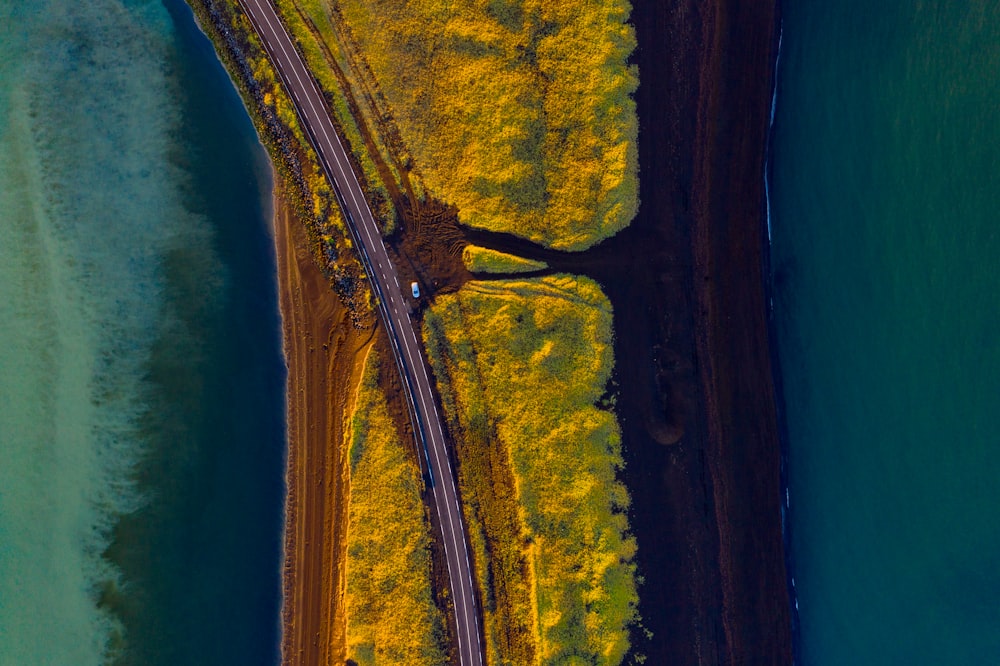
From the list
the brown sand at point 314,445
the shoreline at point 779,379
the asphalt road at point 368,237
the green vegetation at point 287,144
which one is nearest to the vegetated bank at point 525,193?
the asphalt road at point 368,237

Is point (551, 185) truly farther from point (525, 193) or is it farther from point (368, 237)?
point (368, 237)

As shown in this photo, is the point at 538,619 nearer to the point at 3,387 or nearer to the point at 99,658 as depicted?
the point at 99,658

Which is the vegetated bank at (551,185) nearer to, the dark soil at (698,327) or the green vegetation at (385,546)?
the dark soil at (698,327)

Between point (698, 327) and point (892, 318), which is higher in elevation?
point (892, 318)

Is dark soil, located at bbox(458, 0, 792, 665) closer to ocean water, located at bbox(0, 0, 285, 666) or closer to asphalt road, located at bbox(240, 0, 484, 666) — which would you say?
asphalt road, located at bbox(240, 0, 484, 666)

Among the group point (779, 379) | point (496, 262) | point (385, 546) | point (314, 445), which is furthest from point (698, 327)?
point (314, 445)
